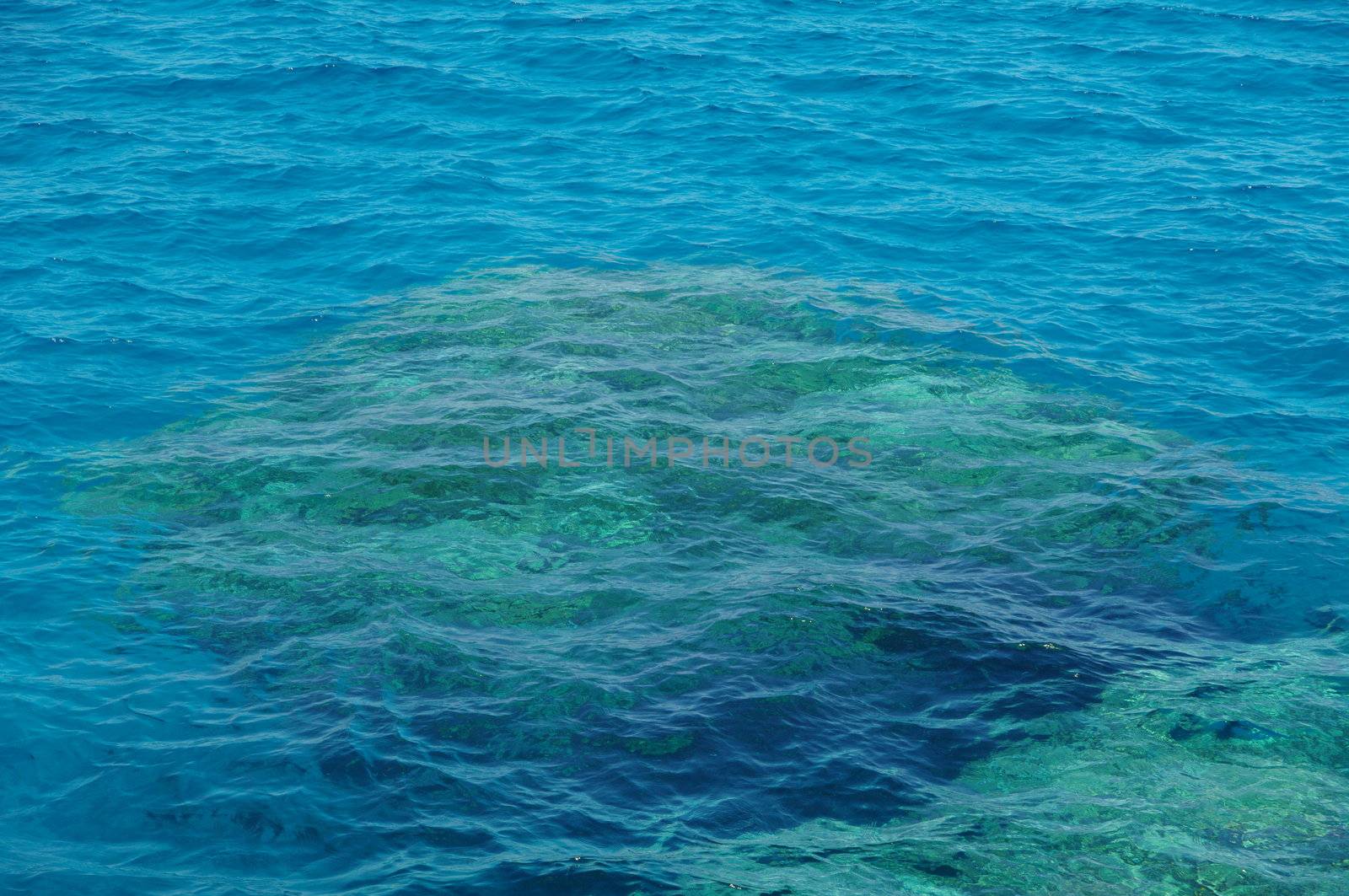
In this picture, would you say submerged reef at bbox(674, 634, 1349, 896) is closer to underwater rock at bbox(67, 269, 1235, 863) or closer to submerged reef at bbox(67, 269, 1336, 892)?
submerged reef at bbox(67, 269, 1336, 892)

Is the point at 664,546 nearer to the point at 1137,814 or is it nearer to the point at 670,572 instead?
the point at 670,572

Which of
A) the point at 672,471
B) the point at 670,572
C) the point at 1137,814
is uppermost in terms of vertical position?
the point at 672,471

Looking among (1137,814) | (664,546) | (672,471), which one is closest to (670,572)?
(664,546)

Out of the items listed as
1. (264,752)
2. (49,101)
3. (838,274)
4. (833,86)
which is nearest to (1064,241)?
(838,274)

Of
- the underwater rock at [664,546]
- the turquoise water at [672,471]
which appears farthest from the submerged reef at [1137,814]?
the underwater rock at [664,546]

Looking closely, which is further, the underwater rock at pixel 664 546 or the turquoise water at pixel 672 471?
the underwater rock at pixel 664 546

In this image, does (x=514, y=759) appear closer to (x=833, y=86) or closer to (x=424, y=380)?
(x=424, y=380)

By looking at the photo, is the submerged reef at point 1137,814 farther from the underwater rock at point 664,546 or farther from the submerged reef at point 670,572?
the underwater rock at point 664,546
